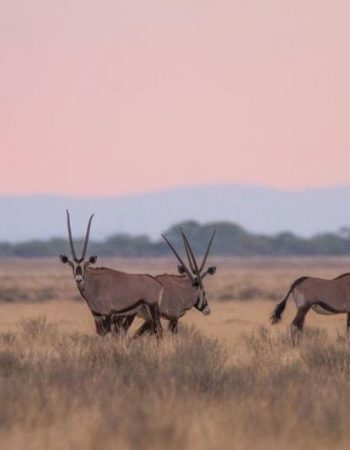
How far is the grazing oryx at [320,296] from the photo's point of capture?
1812 cm

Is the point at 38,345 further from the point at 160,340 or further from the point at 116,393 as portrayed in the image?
the point at 116,393

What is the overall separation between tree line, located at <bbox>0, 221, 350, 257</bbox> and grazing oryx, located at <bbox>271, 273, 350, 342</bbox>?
118 m

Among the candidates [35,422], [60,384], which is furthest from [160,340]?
[35,422]

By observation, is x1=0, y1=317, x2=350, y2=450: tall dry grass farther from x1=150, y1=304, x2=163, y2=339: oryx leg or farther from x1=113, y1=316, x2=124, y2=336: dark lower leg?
x1=113, y1=316, x2=124, y2=336: dark lower leg

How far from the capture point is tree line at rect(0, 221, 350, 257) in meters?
139

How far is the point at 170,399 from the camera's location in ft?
32.1

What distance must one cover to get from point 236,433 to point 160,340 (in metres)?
6.70

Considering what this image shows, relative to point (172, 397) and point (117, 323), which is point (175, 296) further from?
point (172, 397)

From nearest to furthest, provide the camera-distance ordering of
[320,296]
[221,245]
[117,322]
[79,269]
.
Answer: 1. [79,269]
2. [117,322]
3. [320,296]
4. [221,245]

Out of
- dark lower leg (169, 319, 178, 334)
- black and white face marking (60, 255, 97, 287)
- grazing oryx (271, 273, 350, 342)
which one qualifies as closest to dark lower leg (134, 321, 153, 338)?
dark lower leg (169, 319, 178, 334)

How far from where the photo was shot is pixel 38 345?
17.1 metres

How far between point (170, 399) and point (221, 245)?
445 feet

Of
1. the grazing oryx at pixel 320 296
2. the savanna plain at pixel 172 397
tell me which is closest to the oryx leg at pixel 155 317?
the savanna plain at pixel 172 397

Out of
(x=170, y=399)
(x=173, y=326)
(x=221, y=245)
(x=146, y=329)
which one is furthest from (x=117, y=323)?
(x=221, y=245)
